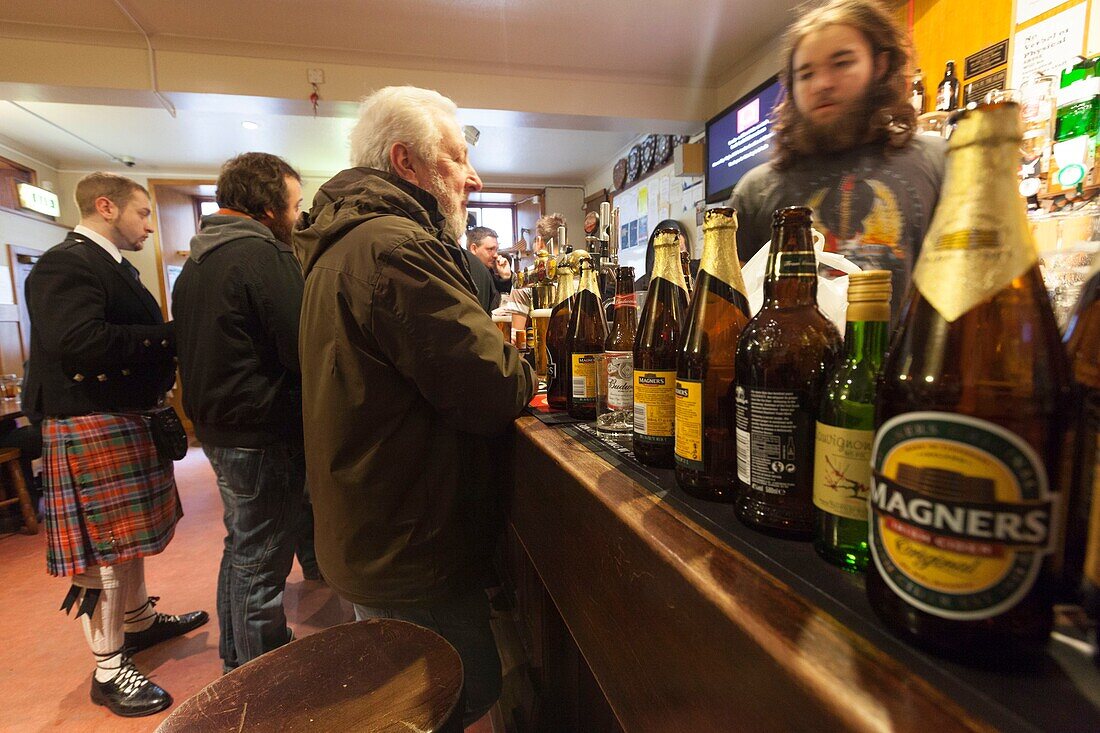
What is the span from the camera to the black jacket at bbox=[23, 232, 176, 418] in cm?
151

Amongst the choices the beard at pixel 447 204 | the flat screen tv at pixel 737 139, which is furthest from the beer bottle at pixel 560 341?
the flat screen tv at pixel 737 139

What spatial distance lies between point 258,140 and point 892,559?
18.1ft

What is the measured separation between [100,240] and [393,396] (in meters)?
1.46

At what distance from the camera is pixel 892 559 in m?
0.30

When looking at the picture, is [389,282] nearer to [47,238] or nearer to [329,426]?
[329,426]

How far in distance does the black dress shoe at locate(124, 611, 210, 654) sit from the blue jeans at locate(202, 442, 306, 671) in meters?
0.75

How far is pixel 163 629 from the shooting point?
2.05 metres

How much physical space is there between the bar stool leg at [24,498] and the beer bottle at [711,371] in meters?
4.18

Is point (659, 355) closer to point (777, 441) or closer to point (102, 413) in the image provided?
point (777, 441)

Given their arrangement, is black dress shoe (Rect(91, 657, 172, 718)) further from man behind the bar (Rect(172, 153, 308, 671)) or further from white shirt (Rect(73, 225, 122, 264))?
white shirt (Rect(73, 225, 122, 264))

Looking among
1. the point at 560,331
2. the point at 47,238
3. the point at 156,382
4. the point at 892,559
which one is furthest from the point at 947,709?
the point at 47,238

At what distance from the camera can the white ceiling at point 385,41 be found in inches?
106

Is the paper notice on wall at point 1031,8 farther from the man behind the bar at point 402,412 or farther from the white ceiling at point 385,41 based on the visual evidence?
the man behind the bar at point 402,412

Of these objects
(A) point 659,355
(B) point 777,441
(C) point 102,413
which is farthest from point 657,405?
(C) point 102,413
